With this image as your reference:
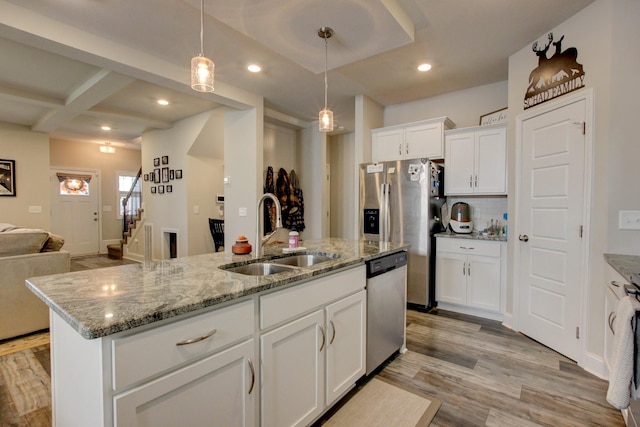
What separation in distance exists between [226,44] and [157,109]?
9.22 ft

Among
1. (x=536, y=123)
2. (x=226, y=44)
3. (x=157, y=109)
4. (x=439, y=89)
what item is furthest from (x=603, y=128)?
(x=157, y=109)

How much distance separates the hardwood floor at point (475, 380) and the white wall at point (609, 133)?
433 mm

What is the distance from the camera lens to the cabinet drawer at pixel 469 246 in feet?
10.8

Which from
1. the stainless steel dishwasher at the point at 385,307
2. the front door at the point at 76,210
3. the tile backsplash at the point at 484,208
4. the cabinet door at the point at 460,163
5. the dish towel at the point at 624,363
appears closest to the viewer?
the dish towel at the point at 624,363

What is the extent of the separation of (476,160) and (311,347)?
2981mm

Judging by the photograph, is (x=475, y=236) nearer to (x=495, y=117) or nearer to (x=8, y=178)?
(x=495, y=117)

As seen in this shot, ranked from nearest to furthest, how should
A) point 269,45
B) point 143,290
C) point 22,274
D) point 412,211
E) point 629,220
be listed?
point 143,290 → point 629,220 → point 269,45 → point 22,274 → point 412,211

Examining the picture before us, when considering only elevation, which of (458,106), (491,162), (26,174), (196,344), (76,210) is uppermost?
(458,106)

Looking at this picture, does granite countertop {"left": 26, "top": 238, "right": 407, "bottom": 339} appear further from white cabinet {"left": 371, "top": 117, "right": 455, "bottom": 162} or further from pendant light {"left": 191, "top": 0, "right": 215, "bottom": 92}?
white cabinet {"left": 371, "top": 117, "right": 455, "bottom": 162}

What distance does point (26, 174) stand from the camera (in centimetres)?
581

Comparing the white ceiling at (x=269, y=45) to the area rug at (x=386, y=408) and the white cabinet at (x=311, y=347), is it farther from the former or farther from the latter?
the area rug at (x=386, y=408)

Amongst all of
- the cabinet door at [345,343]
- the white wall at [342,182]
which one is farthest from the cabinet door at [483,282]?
the white wall at [342,182]

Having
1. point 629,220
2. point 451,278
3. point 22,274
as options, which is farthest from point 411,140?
point 22,274

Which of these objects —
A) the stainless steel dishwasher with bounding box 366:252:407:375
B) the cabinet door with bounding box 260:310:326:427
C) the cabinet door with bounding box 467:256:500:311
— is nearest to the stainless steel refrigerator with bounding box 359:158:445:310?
the cabinet door with bounding box 467:256:500:311
